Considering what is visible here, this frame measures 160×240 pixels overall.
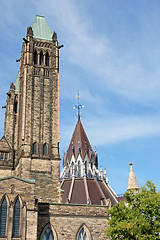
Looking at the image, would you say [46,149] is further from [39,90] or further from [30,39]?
[30,39]

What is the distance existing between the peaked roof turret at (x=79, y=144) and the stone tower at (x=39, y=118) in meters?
11.6

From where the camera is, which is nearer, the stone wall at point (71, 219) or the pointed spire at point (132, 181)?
the stone wall at point (71, 219)

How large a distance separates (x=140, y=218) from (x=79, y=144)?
95.8 feet

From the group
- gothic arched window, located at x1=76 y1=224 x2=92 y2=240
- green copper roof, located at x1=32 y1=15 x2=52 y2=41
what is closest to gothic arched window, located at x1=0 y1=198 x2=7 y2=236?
gothic arched window, located at x1=76 y1=224 x2=92 y2=240

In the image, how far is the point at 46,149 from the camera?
3794cm

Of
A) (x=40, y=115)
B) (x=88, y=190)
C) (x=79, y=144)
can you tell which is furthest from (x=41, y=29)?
(x=88, y=190)

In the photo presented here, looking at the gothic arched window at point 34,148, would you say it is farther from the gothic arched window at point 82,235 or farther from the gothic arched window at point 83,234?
the gothic arched window at point 82,235

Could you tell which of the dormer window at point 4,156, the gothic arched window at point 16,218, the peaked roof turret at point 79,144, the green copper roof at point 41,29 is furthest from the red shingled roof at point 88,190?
the green copper roof at point 41,29

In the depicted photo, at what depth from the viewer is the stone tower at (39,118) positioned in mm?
36094

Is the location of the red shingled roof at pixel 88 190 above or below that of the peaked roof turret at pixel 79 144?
below

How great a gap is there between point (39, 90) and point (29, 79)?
1785 mm

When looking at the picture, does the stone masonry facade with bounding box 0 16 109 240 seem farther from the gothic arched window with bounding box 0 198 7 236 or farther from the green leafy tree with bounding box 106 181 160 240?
the green leafy tree with bounding box 106 181 160 240

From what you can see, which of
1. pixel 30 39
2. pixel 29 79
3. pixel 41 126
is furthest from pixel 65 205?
pixel 30 39

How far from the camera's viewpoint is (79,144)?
53312mm
